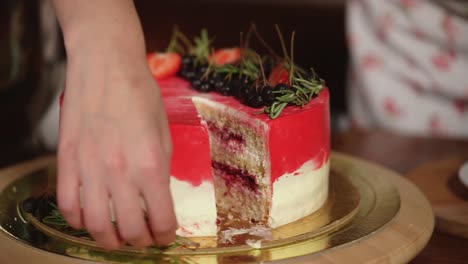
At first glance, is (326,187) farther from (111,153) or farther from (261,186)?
(111,153)

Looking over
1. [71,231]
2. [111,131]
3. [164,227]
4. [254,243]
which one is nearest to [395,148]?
[254,243]

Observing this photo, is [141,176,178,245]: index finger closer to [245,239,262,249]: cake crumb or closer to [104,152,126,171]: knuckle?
[104,152,126,171]: knuckle

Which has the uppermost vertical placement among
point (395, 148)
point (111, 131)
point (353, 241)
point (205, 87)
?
point (111, 131)

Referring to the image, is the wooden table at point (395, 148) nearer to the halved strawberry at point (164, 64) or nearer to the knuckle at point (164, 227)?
the halved strawberry at point (164, 64)

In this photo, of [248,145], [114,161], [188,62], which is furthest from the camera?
[188,62]

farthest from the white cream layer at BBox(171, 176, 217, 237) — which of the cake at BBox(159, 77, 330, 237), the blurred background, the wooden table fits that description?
the blurred background

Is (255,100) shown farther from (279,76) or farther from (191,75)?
(191,75)

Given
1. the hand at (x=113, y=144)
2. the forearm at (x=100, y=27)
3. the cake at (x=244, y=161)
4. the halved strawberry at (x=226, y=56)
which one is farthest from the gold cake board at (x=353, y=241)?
the halved strawberry at (x=226, y=56)
